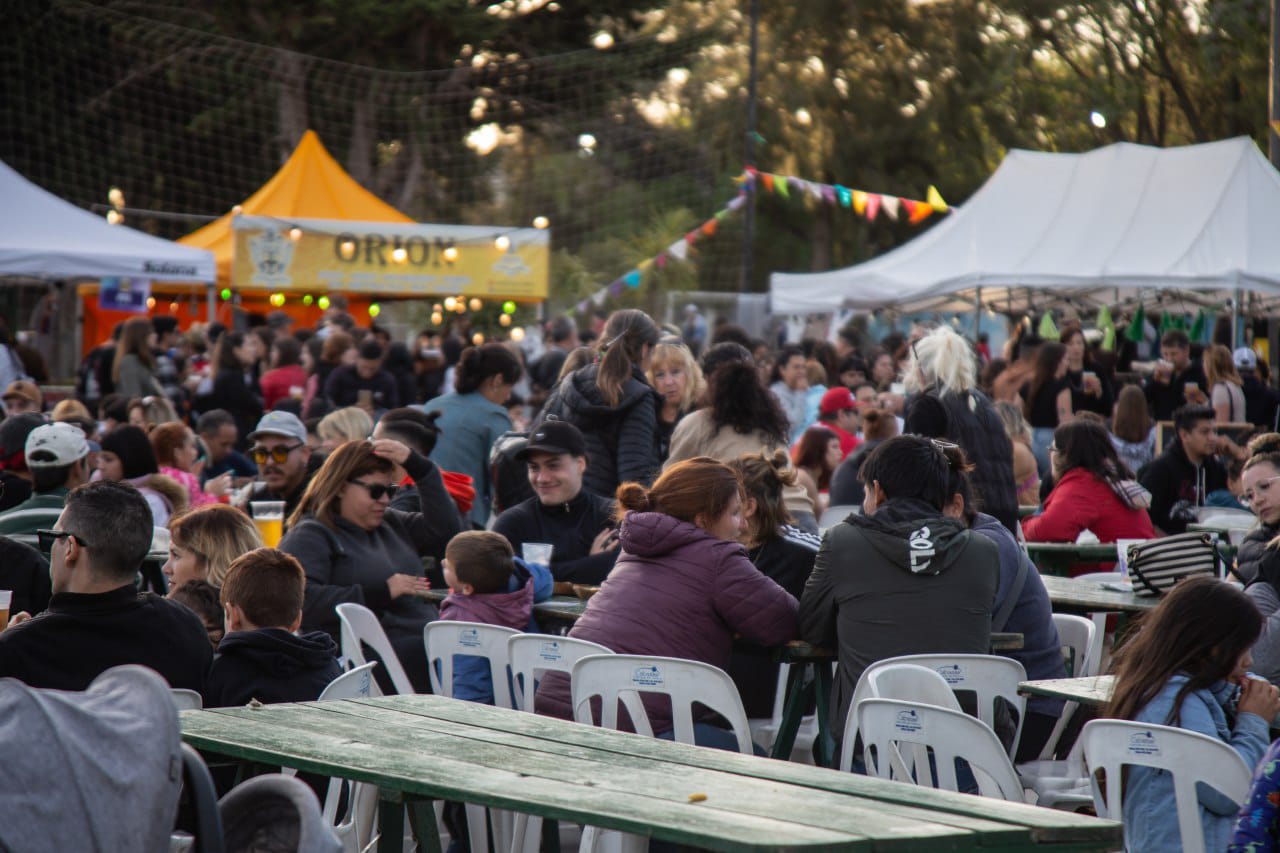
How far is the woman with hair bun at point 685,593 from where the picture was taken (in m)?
4.48

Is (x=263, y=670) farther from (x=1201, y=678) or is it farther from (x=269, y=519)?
(x=1201, y=678)

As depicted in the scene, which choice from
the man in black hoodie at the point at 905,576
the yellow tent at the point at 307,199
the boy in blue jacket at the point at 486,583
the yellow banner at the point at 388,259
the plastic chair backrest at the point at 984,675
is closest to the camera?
the plastic chair backrest at the point at 984,675

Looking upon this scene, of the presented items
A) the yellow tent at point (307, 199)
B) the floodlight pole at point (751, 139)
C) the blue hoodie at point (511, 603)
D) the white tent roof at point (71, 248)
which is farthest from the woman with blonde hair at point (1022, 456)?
the yellow tent at point (307, 199)

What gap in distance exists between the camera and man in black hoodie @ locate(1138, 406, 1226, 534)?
819cm

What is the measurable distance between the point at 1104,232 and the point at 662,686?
11.6m

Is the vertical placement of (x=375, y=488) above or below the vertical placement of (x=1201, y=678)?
above

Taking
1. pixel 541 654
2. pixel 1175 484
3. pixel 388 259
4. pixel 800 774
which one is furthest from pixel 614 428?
pixel 388 259

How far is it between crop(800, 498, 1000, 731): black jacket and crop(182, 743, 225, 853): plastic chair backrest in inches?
97.6

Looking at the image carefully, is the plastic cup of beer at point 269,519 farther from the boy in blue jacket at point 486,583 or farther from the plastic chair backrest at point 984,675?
the plastic chair backrest at point 984,675

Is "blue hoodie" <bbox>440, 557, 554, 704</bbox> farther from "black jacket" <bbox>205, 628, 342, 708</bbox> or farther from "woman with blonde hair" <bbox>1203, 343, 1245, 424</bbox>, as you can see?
"woman with blonde hair" <bbox>1203, 343, 1245, 424</bbox>

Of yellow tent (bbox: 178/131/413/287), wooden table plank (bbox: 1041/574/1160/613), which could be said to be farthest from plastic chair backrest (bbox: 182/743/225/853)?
yellow tent (bbox: 178/131/413/287)

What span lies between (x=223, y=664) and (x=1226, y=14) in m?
17.9

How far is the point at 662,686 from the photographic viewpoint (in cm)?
401

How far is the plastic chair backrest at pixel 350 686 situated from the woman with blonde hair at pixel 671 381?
3.45m
